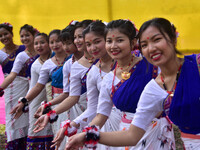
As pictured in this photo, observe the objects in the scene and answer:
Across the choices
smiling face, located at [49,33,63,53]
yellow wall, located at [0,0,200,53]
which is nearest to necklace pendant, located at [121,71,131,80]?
smiling face, located at [49,33,63,53]

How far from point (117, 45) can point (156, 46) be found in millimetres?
641

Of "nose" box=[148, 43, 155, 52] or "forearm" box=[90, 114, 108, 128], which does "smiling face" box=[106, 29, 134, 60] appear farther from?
"nose" box=[148, 43, 155, 52]

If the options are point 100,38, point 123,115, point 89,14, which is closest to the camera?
point 123,115

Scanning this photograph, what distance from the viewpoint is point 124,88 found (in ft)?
8.06

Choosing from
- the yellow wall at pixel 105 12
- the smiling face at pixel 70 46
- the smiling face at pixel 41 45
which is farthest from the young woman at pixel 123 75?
the yellow wall at pixel 105 12

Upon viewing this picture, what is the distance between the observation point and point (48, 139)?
485 centimetres

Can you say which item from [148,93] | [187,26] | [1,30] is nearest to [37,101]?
[1,30]

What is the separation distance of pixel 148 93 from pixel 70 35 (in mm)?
1935

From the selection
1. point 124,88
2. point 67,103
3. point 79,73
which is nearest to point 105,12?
point 79,73

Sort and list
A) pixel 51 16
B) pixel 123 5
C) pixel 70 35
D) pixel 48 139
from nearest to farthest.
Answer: pixel 70 35 → pixel 48 139 → pixel 123 5 → pixel 51 16

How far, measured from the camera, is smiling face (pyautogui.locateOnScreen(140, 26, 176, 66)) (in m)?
1.87

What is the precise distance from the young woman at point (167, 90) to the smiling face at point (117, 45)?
0.48m

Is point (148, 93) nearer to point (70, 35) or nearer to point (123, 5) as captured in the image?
point (70, 35)

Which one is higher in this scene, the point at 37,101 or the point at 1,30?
the point at 1,30
